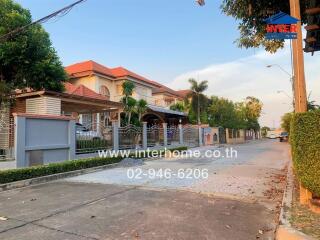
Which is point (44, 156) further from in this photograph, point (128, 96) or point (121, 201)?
point (128, 96)

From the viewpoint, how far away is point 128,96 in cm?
2461

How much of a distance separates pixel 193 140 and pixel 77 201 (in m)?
24.0

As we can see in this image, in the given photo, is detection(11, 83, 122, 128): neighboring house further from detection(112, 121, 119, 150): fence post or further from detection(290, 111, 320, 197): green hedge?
detection(290, 111, 320, 197): green hedge

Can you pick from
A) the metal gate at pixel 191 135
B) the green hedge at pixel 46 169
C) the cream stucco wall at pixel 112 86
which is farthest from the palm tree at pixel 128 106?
the green hedge at pixel 46 169

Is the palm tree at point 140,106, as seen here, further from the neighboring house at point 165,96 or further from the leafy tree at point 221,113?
the leafy tree at point 221,113

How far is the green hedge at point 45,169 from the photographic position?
984 cm

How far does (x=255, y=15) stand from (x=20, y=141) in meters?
9.22

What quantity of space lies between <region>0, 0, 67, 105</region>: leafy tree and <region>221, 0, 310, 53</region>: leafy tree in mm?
11550

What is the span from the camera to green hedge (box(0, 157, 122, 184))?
9837mm

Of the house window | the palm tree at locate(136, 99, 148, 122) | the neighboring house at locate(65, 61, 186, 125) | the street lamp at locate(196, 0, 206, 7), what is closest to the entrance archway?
the neighboring house at locate(65, 61, 186, 125)

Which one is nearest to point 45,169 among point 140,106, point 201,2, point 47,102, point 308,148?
point 47,102

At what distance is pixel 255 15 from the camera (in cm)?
912

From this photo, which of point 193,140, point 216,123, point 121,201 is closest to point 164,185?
point 121,201

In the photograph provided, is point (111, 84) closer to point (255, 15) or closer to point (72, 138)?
point (72, 138)
